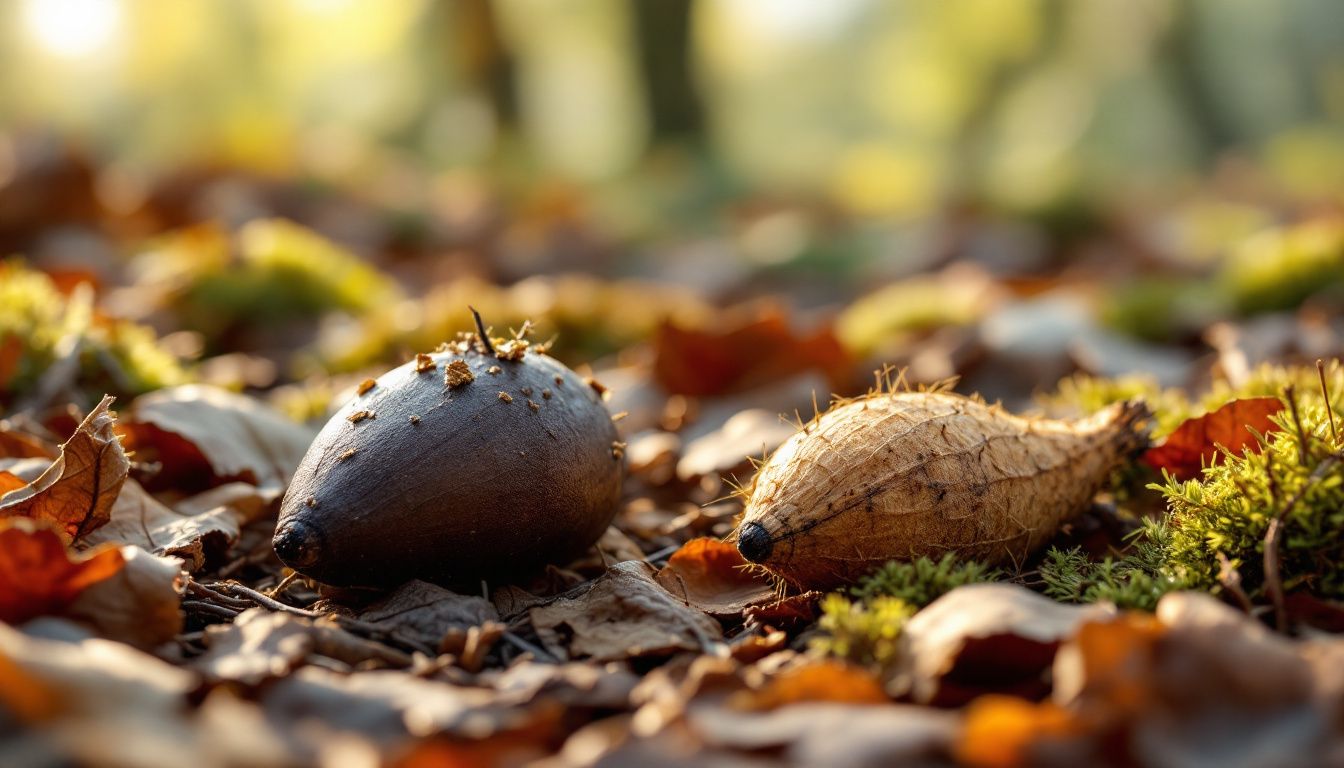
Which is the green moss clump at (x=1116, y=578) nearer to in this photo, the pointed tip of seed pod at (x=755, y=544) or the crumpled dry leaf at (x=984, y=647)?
the crumpled dry leaf at (x=984, y=647)

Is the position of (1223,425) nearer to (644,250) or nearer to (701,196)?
(644,250)

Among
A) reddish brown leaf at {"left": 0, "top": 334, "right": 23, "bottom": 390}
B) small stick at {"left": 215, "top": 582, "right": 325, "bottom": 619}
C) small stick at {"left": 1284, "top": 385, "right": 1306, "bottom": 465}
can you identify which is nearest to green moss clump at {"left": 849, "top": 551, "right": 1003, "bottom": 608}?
small stick at {"left": 1284, "top": 385, "right": 1306, "bottom": 465}

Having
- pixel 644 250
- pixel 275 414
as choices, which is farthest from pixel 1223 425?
pixel 644 250

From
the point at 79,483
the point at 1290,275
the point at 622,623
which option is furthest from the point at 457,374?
the point at 1290,275

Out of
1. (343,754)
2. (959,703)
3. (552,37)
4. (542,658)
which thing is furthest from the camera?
(552,37)

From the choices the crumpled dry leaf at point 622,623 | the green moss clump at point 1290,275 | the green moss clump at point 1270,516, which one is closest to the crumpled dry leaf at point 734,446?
the crumpled dry leaf at point 622,623

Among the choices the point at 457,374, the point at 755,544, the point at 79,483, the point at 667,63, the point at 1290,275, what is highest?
the point at 667,63

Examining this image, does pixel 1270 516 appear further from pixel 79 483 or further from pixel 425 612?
pixel 79 483
